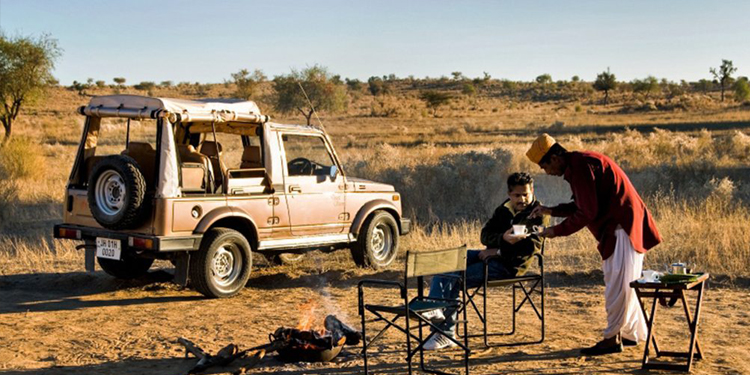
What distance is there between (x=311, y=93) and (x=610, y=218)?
152 ft

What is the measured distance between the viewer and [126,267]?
10422 millimetres

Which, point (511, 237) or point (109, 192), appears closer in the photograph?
point (511, 237)

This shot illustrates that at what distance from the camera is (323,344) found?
6.70 meters

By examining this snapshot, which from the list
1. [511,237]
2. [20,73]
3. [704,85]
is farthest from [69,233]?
[704,85]

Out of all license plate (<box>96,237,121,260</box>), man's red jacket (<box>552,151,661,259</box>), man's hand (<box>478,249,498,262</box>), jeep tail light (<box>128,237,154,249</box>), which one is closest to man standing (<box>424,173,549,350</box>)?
man's hand (<box>478,249,498,262</box>)

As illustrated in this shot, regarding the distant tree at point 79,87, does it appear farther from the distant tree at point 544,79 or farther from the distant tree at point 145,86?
the distant tree at point 544,79

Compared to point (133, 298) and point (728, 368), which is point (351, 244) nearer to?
point (133, 298)

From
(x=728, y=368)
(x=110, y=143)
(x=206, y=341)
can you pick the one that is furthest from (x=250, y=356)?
(x=110, y=143)

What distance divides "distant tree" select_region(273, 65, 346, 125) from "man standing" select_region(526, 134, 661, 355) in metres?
44.1

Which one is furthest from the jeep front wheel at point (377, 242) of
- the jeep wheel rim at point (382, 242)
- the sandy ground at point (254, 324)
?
the sandy ground at point (254, 324)

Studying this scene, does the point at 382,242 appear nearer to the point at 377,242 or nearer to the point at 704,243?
the point at 377,242

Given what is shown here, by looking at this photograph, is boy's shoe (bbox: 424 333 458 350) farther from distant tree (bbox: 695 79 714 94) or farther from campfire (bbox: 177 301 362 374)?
distant tree (bbox: 695 79 714 94)

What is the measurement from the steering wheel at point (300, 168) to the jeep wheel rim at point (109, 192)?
2237 mm

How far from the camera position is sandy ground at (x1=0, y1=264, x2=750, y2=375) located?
6625mm
